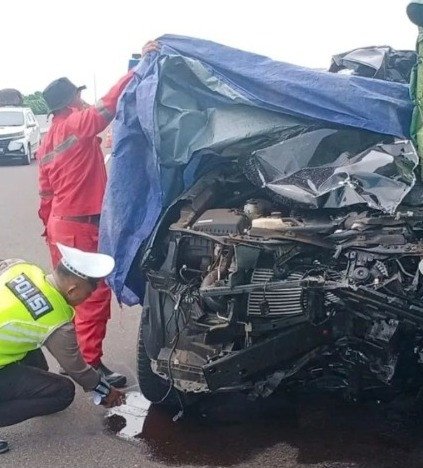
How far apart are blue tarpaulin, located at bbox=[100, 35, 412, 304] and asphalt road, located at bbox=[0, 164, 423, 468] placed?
0.83m

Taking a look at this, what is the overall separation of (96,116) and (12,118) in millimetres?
16371

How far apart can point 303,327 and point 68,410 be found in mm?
1638

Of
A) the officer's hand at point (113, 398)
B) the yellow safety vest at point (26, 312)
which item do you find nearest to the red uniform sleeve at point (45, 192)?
the yellow safety vest at point (26, 312)

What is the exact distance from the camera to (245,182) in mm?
3953

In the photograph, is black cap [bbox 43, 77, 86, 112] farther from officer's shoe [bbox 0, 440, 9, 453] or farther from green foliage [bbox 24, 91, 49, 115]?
green foliage [bbox 24, 91, 49, 115]

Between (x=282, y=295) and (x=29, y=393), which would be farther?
(x=29, y=393)

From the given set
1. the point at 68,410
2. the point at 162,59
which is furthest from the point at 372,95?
the point at 68,410

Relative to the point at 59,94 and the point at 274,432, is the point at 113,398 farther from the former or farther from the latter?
the point at 59,94

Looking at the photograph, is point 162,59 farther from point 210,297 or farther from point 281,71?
point 210,297

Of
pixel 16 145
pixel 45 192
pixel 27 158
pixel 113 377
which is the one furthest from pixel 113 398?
pixel 27 158

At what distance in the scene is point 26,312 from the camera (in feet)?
11.9

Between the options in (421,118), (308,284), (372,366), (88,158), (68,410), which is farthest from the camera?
(88,158)

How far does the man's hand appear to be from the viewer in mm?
4121

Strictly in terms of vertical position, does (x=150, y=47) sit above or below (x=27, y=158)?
above
